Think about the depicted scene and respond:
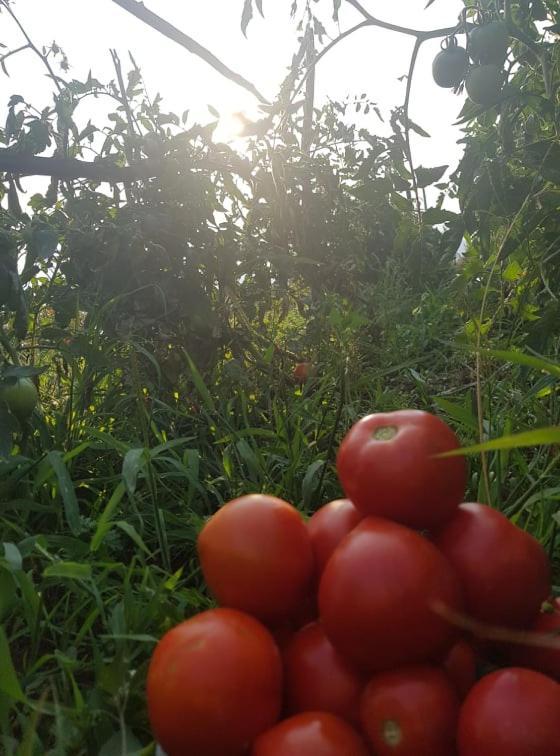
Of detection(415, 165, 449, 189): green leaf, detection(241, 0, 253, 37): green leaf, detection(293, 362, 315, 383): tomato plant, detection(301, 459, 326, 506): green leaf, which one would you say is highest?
detection(241, 0, 253, 37): green leaf

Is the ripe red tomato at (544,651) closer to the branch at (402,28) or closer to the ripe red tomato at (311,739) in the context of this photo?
the ripe red tomato at (311,739)

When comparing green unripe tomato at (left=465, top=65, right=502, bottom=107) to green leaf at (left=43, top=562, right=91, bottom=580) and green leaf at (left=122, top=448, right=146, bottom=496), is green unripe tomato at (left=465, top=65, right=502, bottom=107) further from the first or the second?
green leaf at (left=43, top=562, right=91, bottom=580)

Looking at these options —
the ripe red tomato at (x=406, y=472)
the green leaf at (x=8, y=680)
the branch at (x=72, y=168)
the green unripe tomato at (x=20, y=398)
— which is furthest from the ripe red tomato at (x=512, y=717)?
the branch at (x=72, y=168)

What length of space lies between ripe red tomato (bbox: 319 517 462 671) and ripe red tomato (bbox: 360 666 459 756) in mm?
23

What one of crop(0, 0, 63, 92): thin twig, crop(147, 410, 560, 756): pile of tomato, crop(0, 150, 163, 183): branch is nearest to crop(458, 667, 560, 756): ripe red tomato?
crop(147, 410, 560, 756): pile of tomato

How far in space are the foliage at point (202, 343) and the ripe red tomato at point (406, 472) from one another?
0.45 ft

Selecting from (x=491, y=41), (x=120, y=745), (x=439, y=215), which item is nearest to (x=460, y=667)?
(x=120, y=745)

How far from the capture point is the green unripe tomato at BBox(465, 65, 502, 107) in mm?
1718

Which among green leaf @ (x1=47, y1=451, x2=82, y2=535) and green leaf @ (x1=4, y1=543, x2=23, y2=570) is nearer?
green leaf @ (x1=4, y1=543, x2=23, y2=570)

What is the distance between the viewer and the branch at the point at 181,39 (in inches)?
124

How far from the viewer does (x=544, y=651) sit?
0.90 meters

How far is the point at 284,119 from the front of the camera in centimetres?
247

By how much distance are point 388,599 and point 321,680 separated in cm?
14

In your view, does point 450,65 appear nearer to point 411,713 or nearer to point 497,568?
point 497,568
